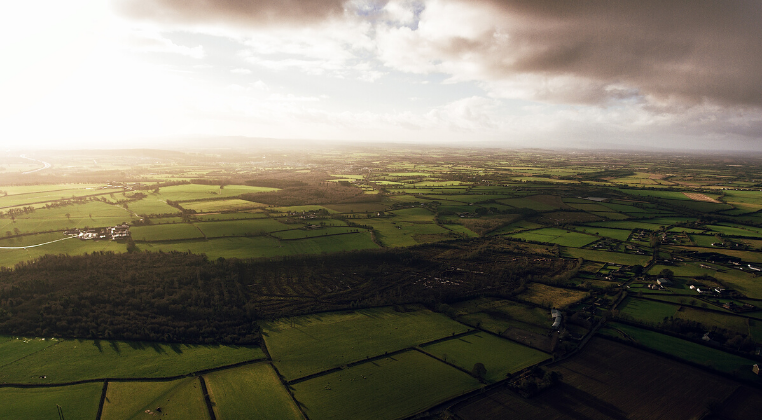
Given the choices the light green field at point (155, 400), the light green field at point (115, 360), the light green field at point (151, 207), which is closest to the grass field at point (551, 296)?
the light green field at point (115, 360)

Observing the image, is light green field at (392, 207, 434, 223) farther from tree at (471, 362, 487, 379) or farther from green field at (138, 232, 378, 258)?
tree at (471, 362, 487, 379)

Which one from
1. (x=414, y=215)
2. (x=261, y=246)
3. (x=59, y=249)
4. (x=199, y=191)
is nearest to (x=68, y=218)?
(x=59, y=249)

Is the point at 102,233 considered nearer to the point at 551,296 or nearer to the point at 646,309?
the point at 551,296

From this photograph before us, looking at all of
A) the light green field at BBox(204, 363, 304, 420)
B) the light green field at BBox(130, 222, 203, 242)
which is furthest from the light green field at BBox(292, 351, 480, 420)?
the light green field at BBox(130, 222, 203, 242)

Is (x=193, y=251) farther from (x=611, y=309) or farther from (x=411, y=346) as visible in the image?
(x=611, y=309)

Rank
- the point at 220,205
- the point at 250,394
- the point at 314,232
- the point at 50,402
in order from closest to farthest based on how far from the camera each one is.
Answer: the point at 50,402
the point at 250,394
the point at 314,232
the point at 220,205
